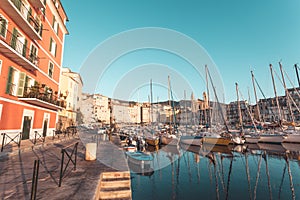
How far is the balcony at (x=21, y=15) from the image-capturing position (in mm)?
10586

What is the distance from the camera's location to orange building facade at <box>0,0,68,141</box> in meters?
11.1

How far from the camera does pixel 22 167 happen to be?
21.1ft

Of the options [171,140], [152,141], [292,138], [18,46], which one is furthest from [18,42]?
[292,138]

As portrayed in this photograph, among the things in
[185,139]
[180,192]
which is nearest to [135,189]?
[180,192]

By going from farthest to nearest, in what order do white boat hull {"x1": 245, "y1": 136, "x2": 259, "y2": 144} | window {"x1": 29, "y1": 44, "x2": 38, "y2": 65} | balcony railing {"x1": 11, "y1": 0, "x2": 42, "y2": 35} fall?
white boat hull {"x1": 245, "y1": 136, "x2": 259, "y2": 144} → window {"x1": 29, "y1": 44, "x2": 38, "y2": 65} → balcony railing {"x1": 11, "y1": 0, "x2": 42, "y2": 35}

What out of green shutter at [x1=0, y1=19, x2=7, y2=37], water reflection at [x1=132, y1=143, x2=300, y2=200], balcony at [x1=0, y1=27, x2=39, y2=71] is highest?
green shutter at [x1=0, y1=19, x2=7, y2=37]

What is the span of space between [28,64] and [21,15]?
3842mm

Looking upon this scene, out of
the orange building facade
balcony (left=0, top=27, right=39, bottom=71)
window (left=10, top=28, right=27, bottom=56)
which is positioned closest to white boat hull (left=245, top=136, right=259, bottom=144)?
the orange building facade

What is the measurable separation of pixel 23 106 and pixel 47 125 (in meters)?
5.64

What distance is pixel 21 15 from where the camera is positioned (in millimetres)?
11562

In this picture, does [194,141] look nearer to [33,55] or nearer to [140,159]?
[140,159]

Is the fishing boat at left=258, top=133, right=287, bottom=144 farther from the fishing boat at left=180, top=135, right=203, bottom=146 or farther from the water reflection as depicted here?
the water reflection

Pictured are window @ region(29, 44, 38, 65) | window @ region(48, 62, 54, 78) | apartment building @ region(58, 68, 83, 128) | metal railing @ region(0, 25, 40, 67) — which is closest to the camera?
metal railing @ region(0, 25, 40, 67)

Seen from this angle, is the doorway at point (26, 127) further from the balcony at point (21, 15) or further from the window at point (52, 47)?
the window at point (52, 47)
